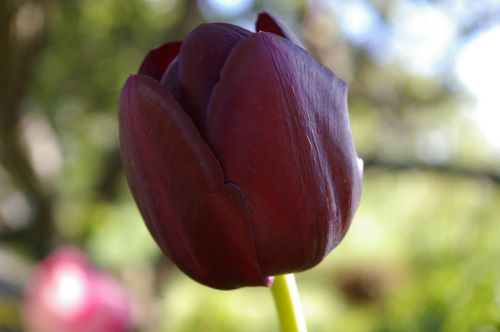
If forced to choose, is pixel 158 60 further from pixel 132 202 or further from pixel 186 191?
pixel 132 202

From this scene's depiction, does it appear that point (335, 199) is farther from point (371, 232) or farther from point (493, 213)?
point (371, 232)

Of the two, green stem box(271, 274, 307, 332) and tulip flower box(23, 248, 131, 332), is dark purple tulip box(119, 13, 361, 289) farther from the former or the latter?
tulip flower box(23, 248, 131, 332)

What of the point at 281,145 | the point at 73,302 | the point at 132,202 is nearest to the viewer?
the point at 281,145

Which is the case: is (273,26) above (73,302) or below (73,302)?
above

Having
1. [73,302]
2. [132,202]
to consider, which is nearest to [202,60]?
[73,302]

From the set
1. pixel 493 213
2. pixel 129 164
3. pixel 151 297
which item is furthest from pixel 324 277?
pixel 129 164

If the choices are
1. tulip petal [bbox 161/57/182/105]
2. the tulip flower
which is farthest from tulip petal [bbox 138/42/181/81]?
the tulip flower
